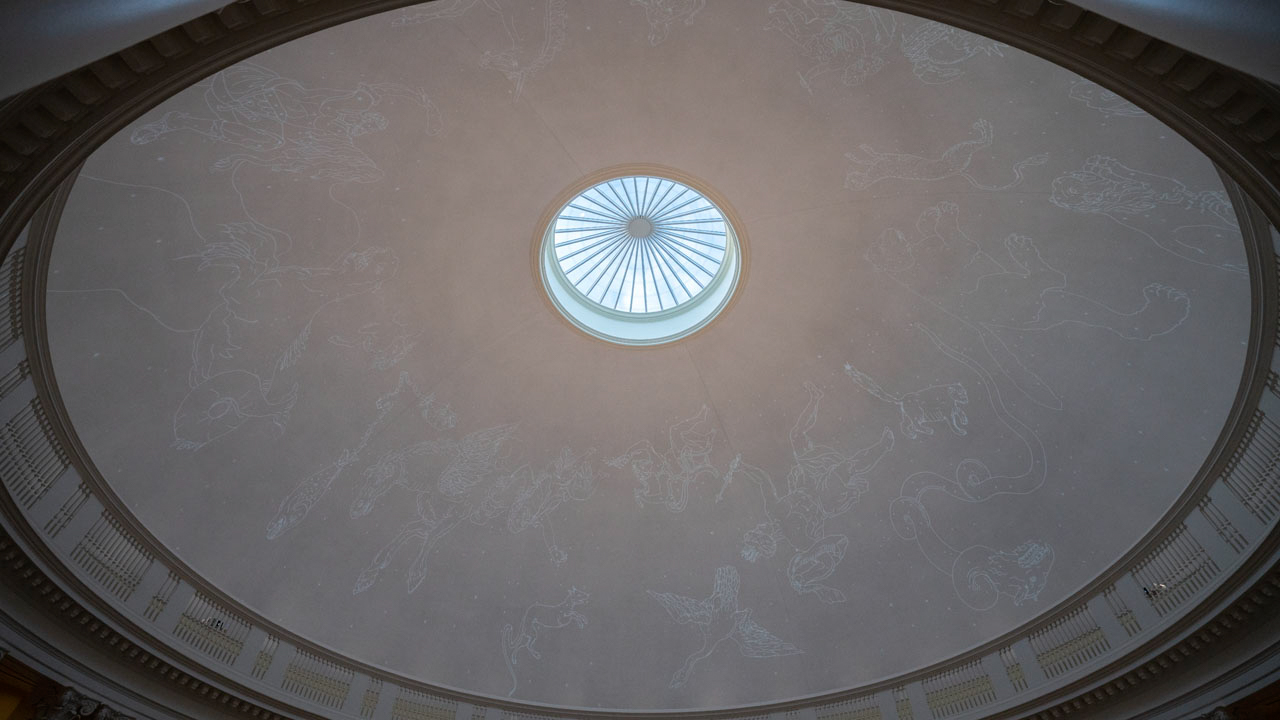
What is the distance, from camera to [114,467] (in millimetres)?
15617

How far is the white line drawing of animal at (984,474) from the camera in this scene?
18.2m

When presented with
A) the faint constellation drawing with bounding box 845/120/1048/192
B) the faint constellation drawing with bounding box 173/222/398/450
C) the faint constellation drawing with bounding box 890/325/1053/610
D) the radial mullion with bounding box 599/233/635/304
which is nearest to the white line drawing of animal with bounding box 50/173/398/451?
the faint constellation drawing with bounding box 173/222/398/450

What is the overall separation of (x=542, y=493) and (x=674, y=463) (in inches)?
150

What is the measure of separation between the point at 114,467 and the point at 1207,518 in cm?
2125

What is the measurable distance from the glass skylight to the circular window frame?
0.74ft

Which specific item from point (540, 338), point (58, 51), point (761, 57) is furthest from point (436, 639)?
point (58, 51)

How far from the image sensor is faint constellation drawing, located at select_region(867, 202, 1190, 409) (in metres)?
17.0

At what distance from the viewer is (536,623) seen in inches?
817

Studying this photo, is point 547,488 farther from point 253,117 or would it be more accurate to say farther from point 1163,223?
point 1163,223

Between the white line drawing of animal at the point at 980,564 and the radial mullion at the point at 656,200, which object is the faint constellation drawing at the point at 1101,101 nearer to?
the radial mullion at the point at 656,200

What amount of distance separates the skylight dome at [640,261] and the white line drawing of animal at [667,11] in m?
5.20

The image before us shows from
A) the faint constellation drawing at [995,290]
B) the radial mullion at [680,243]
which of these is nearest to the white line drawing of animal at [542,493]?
the radial mullion at [680,243]

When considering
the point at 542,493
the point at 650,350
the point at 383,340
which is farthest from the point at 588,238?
the point at 542,493

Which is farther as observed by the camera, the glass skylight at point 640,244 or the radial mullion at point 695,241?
the radial mullion at point 695,241
